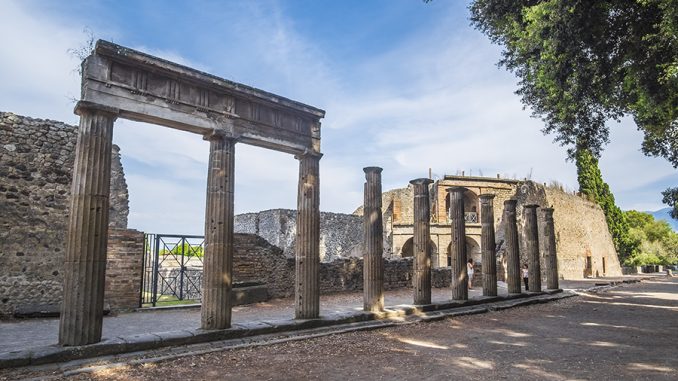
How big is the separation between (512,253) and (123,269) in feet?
39.5

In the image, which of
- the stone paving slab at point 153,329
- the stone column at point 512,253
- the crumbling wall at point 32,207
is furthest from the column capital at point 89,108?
the stone column at point 512,253

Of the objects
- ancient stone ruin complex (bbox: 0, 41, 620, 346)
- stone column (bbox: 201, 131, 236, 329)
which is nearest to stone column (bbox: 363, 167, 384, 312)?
ancient stone ruin complex (bbox: 0, 41, 620, 346)

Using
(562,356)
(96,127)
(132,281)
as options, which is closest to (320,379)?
(562,356)

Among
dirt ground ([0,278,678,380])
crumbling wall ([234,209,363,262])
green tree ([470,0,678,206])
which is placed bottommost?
dirt ground ([0,278,678,380])

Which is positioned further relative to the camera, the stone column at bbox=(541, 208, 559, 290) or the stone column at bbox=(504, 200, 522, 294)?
the stone column at bbox=(541, 208, 559, 290)

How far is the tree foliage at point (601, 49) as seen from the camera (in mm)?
7688

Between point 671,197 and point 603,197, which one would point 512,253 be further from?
point 603,197

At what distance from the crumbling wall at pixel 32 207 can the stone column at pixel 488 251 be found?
1161cm

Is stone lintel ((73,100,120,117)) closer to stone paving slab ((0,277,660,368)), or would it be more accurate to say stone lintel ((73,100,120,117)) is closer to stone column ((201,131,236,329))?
stone column ((201,131,236,329))

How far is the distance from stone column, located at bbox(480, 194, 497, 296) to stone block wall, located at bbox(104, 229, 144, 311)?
392 inches

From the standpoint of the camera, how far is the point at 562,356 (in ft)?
19.9

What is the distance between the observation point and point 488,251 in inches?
527

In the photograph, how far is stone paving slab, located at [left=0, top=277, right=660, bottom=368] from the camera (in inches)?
217

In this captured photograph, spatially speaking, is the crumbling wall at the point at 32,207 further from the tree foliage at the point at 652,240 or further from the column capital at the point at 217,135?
the tree foliage at the point at 652,240
